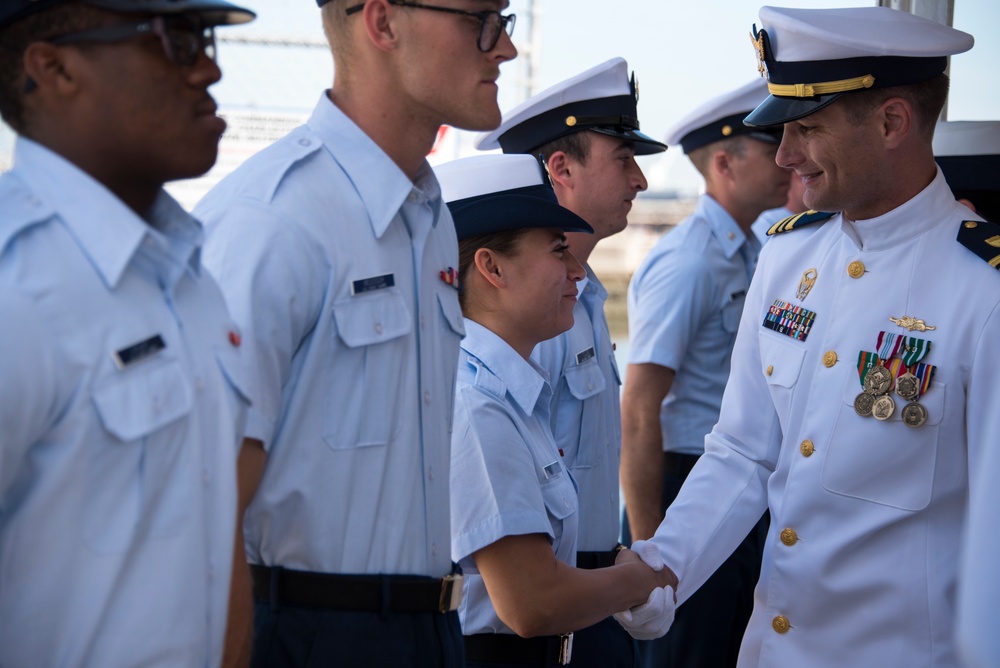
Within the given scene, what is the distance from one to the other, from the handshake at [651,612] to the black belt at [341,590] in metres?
0.69

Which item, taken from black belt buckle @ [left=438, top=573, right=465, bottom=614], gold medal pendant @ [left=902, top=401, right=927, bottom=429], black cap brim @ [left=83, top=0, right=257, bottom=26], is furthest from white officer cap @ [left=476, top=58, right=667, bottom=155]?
black cap brim @ [left=83, top=0, right=257, bottom=26]

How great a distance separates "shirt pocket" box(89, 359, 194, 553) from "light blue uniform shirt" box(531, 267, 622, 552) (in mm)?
1508

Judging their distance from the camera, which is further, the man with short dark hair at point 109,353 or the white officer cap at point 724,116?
the white officer cap at point 724,116

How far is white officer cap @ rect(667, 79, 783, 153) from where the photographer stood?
14.1ft

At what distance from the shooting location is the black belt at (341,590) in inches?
63.5

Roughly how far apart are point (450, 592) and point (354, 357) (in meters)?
0.41

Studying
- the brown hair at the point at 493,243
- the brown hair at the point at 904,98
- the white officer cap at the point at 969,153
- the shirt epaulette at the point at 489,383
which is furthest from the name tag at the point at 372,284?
the white officer cap at the point at 969,153

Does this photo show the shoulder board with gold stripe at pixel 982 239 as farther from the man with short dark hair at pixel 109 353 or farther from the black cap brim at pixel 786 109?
the man with short dark hair at pixel 109 353

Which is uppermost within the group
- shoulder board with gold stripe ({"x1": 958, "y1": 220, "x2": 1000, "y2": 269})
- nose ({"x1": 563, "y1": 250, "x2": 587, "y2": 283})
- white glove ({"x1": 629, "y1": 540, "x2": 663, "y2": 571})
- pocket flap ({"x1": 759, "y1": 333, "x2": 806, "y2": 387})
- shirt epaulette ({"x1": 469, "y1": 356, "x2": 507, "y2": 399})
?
shoulder board with gold stripe ({"x1": 958, "y1": 220, "x2": 1000, "y2": 269})

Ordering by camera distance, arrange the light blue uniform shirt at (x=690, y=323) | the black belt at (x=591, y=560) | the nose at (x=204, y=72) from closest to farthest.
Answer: the nose at (x=204, y=72)
the black belt at (x=591, y=560)
the light blue uniform shirt at (x=690, y=323)

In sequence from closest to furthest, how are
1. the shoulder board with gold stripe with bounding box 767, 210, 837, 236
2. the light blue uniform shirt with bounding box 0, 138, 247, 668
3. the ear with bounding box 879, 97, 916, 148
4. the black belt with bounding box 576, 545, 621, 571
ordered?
the light blue uniform shirt with bounding box 0, 138, 247, 668
the ear with bounding box 879, 97, 916, 148
the shoulder board with gold stripe with bounding box 767, 210, 837, 236
the black belt with bounding box 576, 545, 621, 571

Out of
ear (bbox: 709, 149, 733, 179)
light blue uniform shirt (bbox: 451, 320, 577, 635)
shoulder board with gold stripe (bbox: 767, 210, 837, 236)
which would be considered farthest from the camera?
ear (bbox: 709, 149, 733, 179)

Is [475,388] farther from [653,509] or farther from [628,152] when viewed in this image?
[653,509]

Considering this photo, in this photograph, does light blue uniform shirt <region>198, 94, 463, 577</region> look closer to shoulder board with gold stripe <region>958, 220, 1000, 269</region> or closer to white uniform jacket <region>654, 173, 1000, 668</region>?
white uniform jacket <region>654, 173, 1000, 668</region>
